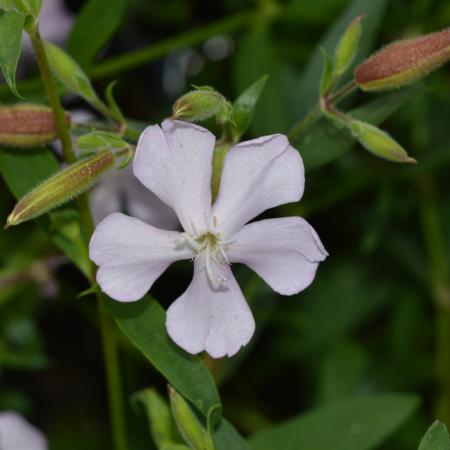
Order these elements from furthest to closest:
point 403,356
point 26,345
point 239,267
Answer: point 403,356 → point 26,345 → point 239,267

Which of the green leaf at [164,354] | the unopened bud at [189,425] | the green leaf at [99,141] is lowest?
the unopened bud at [189,425]

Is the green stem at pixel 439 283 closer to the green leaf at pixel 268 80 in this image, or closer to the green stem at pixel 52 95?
the green leaf at pixel 268 80

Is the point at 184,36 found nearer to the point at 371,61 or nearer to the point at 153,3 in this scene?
the point at 153,3

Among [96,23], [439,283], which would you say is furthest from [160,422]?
[439,283]

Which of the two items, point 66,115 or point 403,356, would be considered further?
point 403,356

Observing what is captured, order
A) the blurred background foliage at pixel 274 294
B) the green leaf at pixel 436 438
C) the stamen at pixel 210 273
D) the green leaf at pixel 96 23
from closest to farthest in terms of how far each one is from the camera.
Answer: the green leaf at pixel 436 438
the stamen at pixel 210 273
the green leaf at pixel 96 23
the blurred background foliage at pixel 274 294

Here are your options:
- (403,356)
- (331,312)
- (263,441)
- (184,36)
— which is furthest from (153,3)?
(263,441)

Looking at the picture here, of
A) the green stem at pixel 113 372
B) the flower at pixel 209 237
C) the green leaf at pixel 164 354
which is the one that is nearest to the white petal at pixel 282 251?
the flower at pixel 209 237
